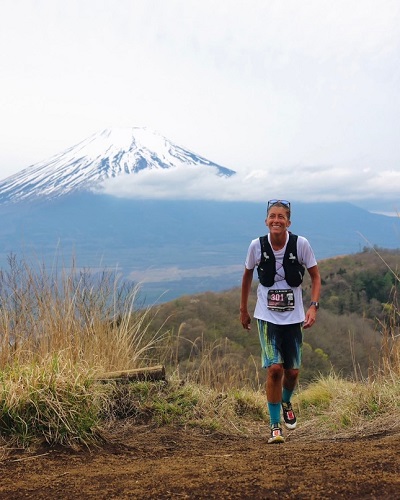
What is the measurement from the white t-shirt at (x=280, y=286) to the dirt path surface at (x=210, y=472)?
3.04ft

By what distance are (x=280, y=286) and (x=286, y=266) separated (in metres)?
0.16

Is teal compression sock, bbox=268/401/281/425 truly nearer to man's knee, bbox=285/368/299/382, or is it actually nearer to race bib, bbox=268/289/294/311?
man's knee, bbox=285/368/299/382

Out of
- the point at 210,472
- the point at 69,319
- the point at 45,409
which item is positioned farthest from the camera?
the point at 69,319

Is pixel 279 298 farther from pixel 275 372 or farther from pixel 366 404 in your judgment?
pixel 366 404

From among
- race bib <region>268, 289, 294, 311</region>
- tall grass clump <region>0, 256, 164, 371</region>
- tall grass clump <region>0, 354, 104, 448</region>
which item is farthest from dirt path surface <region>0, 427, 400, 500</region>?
tall grass clump <region>0, 256, 164, 371</region>

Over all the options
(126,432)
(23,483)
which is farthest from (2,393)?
(126,432)

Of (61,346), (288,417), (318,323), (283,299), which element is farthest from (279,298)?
(318,323)

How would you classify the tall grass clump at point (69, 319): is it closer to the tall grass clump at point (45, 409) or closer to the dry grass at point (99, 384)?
the dry grass at point (99, 384)

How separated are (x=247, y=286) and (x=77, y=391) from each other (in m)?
1.55

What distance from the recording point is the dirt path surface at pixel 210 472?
2.96m

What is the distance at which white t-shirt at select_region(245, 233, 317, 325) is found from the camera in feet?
15.3

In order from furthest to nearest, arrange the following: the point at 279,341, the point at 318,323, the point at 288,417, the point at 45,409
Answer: the point at 318,323, the point at 288,417, the point at 279,341, the point at 45,409

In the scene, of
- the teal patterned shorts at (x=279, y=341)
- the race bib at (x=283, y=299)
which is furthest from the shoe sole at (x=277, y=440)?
the race bib at (x=283, y=299)

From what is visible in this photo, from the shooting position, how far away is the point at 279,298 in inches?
183
